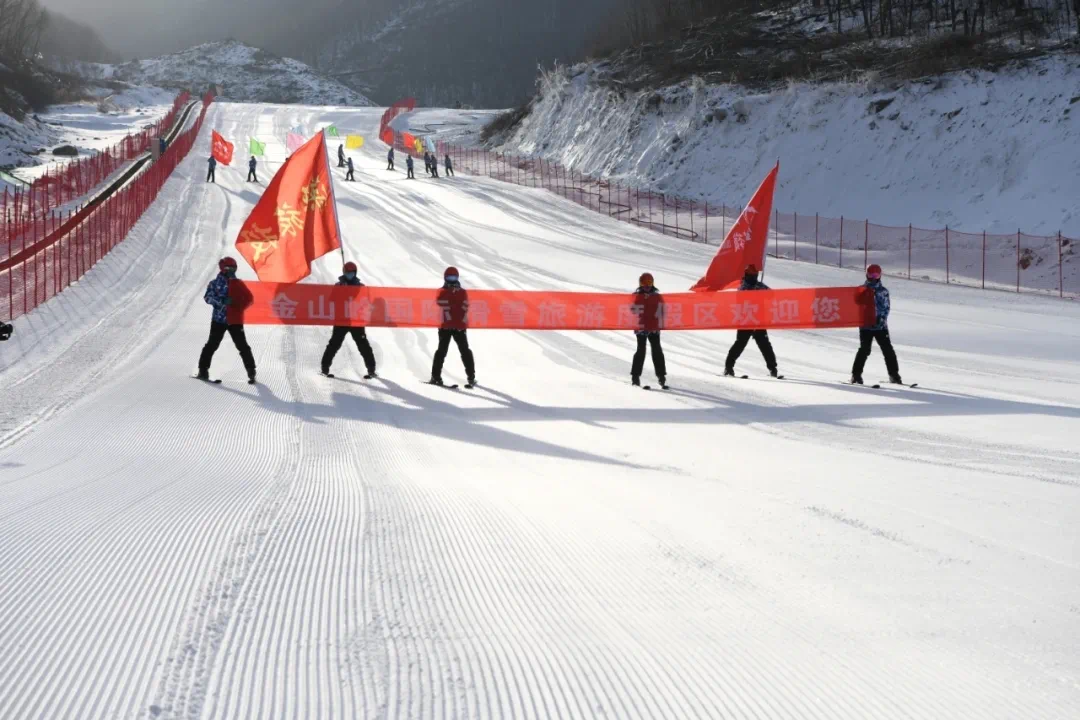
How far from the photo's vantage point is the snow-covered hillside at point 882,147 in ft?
105

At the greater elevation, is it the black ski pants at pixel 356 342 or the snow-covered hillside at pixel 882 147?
the snow-covered hillside at pixel 882 147

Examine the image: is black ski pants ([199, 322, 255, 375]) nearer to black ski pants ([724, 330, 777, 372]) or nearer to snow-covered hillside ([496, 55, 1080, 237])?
black ski pants ([724, 330, 777, 372])

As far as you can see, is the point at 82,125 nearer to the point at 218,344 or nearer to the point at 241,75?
the point at 218,344

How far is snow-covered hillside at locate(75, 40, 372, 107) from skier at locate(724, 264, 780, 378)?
127m

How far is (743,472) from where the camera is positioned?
8055 mm

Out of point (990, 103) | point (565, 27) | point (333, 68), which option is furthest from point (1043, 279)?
point (333, 68)

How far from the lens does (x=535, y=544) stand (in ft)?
18.7

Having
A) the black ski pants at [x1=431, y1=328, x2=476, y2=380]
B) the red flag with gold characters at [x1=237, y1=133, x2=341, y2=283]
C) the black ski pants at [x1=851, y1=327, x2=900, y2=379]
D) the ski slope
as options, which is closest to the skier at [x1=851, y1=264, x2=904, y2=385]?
the black ski pants at [x1=851, y1=327, x2=900, y2=379]

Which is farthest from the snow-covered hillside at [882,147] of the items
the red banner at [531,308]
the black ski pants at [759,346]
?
the black ski pants at [759,346]

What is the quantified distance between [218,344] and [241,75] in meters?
157

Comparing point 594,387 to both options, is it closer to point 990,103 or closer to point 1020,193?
point 1020,193

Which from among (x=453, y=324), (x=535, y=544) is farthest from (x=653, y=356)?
(x=535, y=544)

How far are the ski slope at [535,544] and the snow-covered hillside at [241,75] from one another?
12912cm

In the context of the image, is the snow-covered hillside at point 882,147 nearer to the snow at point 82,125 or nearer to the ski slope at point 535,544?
the ski slope at point 535,544
